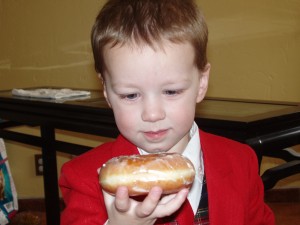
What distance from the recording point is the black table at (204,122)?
104cm

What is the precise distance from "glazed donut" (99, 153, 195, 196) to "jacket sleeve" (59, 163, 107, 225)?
0.12m

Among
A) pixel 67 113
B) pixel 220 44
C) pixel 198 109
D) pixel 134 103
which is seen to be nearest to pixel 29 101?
pixel 67 113

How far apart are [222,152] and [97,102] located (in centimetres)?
64

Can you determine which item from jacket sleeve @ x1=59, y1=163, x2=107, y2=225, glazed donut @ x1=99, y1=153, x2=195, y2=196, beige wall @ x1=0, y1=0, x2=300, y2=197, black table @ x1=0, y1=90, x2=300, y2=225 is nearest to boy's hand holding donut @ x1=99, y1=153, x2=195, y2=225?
glazed donut @ x1=99, y1=153, x2=195, y2=196

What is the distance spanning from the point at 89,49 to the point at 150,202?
192 cm

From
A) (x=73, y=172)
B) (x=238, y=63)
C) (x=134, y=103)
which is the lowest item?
(x=238, y=63)

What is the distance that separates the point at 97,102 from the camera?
1.47 metres

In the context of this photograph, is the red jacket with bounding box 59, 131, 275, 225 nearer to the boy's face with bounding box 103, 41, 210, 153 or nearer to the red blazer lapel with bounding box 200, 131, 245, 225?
the red blazer lapel with bounding box 200, 131, 245, 225

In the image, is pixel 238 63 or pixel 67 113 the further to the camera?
pixel 238 63

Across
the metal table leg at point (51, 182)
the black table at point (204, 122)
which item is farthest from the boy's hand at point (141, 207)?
the metal table leg at point (51, 182)

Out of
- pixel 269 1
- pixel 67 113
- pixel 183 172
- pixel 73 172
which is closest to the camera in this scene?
pixel 183 172

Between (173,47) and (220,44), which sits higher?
(173,47)

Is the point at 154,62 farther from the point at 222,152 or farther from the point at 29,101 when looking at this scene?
the point at 29,101

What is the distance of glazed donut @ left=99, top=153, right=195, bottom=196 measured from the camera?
677 millimetres
